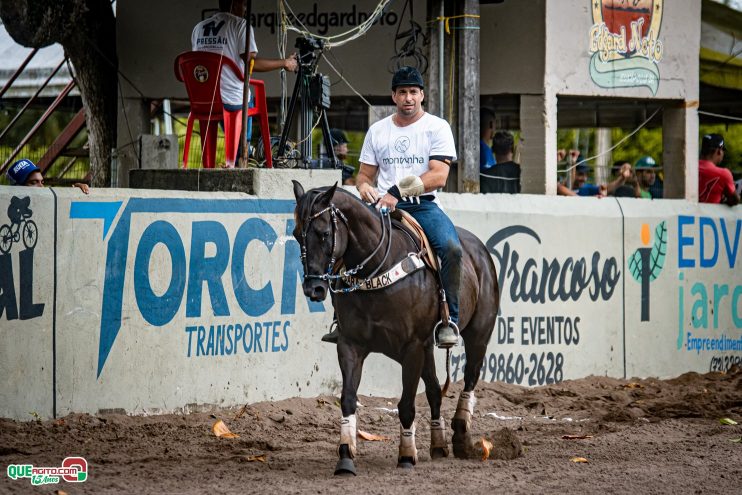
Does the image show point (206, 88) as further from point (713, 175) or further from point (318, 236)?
point (713, 175)

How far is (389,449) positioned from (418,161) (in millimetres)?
2492

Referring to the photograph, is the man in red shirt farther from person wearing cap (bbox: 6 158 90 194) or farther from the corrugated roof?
person wearing cap (bbox: 6 158 90 194)

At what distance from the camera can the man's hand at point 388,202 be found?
813 cm

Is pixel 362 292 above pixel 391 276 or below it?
below

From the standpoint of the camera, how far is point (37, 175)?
34.2ft

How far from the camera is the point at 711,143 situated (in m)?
16.9

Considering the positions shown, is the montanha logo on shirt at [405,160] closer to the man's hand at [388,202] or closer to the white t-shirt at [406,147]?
the white t-shirt at [406,147]

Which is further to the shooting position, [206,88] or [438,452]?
[206,88]

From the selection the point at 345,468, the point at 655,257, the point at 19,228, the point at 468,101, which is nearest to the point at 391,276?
the point at 345,468

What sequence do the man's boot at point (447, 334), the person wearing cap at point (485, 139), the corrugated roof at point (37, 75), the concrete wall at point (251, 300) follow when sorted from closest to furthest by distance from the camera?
the man's boot at point (447, 334)
the concrete wall at point (251, 300)
the person wearing cap at point (485, 139)
the corrugated roof at point (37, 75)

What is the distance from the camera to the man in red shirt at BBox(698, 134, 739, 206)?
16781 mm

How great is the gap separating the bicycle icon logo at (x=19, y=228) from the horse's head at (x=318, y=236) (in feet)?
8.59

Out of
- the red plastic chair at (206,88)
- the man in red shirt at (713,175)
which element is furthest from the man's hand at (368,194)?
the man in red shirt at (713,175)

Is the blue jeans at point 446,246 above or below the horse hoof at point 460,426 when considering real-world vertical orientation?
above
